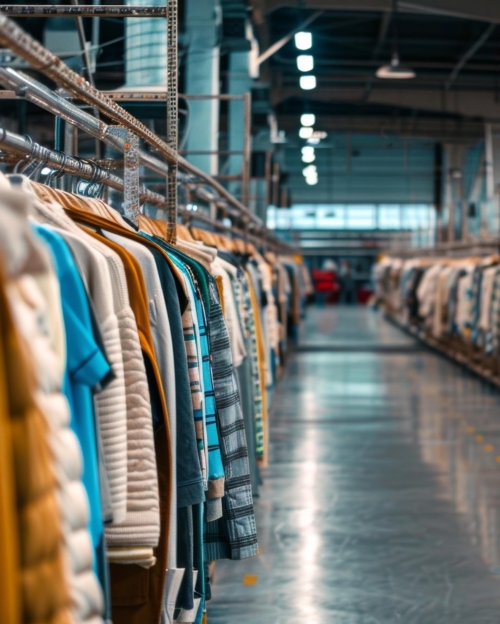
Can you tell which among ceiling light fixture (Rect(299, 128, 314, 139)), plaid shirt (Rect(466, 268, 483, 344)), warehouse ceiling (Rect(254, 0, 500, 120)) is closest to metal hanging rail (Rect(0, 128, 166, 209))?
warehouse ceiling (Rect(254, 0, 500, 120))

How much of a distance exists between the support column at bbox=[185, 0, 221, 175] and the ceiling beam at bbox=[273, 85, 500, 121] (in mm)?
10317

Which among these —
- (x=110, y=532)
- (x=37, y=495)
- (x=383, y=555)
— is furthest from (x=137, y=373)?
(x=383, y=555)

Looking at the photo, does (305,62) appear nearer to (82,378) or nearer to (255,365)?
(255,365)

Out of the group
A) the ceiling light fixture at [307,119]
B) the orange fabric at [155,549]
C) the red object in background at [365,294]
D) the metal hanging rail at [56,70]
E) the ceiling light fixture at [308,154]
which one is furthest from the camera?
the red object in background at [365,294]

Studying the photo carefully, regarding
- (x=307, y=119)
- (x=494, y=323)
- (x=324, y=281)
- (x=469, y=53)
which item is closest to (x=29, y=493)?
(x=494, y=323)

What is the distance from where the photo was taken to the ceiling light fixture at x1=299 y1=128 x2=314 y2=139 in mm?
18609

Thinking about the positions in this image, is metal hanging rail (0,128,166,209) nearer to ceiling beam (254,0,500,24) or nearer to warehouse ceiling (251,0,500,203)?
warehouse ceiling (251,0,500,203)

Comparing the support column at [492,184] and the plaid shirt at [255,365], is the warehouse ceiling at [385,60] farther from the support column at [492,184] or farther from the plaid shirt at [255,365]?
the plaid shirt at [255,365]

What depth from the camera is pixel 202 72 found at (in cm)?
869

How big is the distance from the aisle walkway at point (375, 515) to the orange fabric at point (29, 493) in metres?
2.73

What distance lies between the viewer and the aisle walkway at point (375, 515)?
412cm

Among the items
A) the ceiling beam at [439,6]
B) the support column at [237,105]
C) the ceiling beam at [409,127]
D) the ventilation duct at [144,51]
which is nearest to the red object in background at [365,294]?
the ceiling beam at [409,127]

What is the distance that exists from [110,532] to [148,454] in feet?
Answer: 0.62

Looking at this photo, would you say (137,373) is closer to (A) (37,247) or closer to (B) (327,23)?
(A) (37,247)
